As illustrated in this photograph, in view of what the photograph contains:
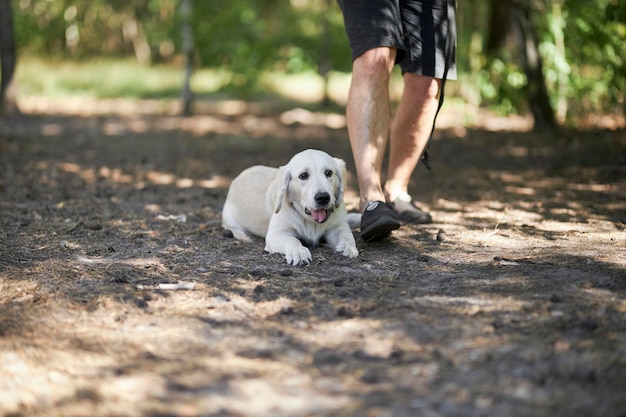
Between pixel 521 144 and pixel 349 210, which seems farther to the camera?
pixel 521 144

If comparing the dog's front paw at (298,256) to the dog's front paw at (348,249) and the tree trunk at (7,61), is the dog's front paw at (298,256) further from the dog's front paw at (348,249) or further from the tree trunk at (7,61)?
the tree trunk at (7,61)

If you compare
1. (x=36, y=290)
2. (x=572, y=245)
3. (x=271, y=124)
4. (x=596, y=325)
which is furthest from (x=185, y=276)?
(x=271, y=124)

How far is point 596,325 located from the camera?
2473 mm

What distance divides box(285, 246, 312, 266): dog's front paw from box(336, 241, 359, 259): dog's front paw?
0.21 m

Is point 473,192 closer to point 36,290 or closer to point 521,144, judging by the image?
point 521,144

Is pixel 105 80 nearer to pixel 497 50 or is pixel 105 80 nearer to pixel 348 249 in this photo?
pixel 497 50

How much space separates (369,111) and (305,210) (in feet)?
2.58

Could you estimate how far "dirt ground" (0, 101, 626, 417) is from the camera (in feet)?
6.75

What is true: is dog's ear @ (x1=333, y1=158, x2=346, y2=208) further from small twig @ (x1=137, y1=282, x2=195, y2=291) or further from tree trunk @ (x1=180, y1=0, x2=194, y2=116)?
tree trunk @ (x1=180, y1=0, x2=194, y2=116)

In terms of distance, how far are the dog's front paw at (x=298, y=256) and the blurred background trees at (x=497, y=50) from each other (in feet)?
12.7

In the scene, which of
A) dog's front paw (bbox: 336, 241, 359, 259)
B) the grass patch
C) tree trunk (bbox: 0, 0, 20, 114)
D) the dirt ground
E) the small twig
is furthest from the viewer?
the grass patch

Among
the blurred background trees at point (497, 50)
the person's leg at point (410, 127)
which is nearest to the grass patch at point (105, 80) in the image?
the blurred background trees at point (497, 50)

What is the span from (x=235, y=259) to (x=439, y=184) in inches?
123

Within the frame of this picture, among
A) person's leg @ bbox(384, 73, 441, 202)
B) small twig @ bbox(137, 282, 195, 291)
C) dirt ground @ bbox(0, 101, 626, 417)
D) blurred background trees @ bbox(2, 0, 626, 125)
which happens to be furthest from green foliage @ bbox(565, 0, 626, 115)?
small twig @ bbox(137, 282, 195, 291)
